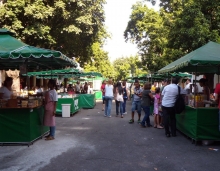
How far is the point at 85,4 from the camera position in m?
22.8

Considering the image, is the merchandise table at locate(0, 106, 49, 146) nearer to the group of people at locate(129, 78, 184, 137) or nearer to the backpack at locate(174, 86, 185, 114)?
the group of people at locate(129, 78, 184, 137)

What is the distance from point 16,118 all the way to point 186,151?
15.3ft

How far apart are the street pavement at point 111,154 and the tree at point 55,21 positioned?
13033 millimetres

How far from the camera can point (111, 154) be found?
275 inches

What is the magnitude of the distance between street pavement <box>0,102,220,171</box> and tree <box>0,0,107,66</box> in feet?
42.8

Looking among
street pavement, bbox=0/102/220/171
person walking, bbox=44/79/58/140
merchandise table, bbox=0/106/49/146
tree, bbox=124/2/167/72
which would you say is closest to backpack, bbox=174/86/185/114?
street pavement, bbox=0/102/220/171

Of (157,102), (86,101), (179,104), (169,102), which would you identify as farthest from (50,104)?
(86,101)

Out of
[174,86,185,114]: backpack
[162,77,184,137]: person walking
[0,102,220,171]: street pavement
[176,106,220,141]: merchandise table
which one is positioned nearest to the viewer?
[0,102,220,171]: street pavement

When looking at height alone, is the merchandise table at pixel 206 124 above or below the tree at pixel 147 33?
below

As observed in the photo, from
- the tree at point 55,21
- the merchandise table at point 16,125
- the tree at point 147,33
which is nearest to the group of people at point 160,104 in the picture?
the merchandise table at point 16,125

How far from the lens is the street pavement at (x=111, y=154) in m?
5.98

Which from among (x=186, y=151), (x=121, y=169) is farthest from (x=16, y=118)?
(x=186, y=151)

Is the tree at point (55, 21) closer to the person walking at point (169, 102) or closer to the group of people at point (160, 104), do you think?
the group of people at point (160, 104)

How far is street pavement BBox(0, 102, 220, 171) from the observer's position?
19.6 ft
